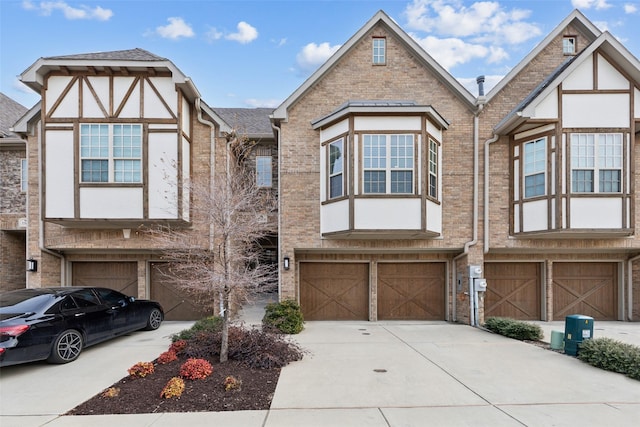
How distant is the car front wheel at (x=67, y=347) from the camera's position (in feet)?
21.8

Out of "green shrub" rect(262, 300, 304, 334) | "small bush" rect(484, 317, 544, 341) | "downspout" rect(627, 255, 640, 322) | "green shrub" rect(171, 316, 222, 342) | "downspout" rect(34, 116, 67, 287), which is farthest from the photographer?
"downspout" rect(627, 255, 640, 322)

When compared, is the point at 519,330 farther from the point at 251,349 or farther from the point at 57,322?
the point at 57,322

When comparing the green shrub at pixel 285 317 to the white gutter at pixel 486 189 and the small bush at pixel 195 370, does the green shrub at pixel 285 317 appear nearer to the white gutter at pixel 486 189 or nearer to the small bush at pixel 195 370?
the small bush at pixel 195 370

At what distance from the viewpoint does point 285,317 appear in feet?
30.9

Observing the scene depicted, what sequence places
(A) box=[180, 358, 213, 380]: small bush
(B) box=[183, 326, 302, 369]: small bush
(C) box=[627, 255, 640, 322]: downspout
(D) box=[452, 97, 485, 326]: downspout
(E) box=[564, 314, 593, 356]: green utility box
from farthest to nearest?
(C) box=[627, 255, 640, 322]: downspout
(D) box=[452, 97, 485, 326]: downspout
(E) box=[564, 314, 593, 356]: green utility box
(B) box=[183, 326, 302, 369]: small bush
(A) box=[180, 358, 213, 380]: small bush

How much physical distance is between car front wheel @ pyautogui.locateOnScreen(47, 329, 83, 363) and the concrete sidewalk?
8.4 inches

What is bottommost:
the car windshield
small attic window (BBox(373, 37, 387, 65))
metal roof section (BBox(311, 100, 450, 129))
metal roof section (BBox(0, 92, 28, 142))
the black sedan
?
the black sedan

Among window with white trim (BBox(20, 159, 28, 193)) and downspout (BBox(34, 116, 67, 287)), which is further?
window with white trim (BBox(20, 159, 28, 193))

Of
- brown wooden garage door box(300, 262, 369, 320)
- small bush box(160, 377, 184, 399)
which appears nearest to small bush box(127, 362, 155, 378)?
small bush box(160, 377, 184, 399)

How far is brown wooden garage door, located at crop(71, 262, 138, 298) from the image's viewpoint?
11422mm

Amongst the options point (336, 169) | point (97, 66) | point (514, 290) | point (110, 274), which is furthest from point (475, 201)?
point (110, 274)

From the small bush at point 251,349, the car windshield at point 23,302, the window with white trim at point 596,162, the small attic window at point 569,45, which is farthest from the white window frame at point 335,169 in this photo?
the small attic window at point 569,45

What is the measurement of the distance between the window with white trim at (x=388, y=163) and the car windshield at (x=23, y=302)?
25.2ft

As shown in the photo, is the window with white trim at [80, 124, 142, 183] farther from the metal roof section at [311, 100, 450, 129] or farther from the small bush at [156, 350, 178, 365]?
the metal roof section at [311, 100, 450, 129]
